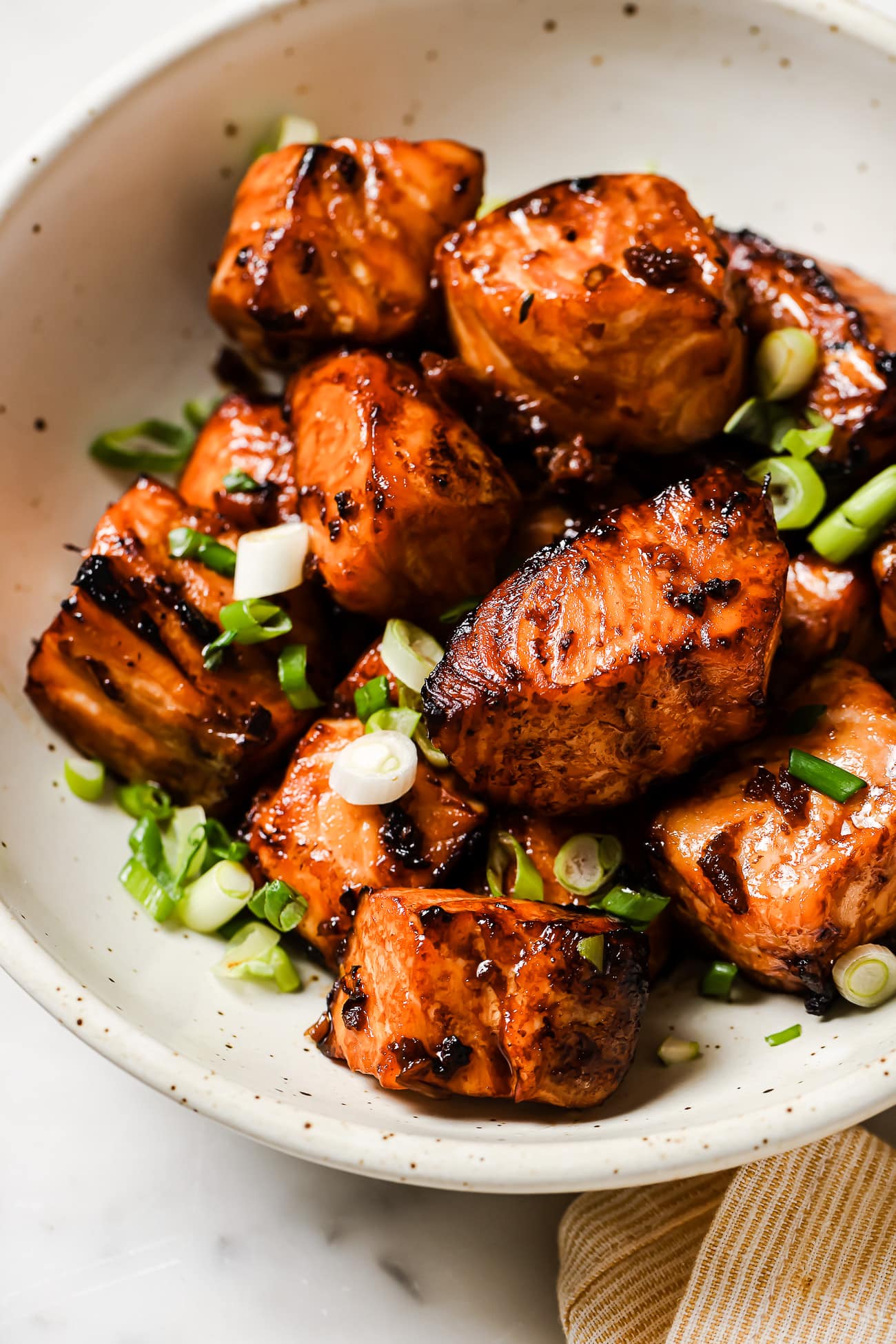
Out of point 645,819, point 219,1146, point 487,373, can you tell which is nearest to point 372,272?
point 487,373

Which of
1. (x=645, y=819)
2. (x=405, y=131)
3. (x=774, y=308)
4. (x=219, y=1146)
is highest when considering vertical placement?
(x=405, y=131)

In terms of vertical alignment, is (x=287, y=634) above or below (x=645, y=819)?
above

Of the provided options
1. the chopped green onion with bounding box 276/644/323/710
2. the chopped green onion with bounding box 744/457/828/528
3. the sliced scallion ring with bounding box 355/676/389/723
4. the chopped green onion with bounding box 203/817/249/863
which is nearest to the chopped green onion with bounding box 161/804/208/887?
the chopped green onion with bounding box 203/817/249/863

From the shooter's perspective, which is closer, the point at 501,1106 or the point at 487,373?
the point at 501,1106

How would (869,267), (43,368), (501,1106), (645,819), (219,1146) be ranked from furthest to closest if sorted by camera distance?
(869,267) → (43,368) → (219,1146) → (645,819) → (501,1106)

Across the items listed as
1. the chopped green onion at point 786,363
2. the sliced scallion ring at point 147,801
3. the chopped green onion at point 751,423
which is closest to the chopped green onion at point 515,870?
the sliced scallion ring at point 147,801

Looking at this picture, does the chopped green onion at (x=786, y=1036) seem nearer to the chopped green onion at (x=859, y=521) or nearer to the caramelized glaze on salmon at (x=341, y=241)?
the chopped green onion at (x=859, y=521)

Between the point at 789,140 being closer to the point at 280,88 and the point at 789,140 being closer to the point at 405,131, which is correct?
the point at 405,131
